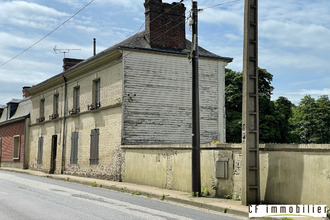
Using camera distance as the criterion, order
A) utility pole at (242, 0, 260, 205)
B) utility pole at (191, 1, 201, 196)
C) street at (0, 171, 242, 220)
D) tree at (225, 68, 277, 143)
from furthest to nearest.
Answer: tree at (225, 68, 277, 143) < utility pole at (191, 1, 201, 196) < utility pole at (242, 0, 260, 205) < street at (0, 171, 242, 220)

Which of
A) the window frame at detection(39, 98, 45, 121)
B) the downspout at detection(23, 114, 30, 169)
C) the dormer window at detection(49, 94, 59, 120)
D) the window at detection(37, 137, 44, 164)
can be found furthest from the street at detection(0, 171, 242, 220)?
the downspout at detection(23, 114, 30, 169)

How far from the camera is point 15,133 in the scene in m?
35.2

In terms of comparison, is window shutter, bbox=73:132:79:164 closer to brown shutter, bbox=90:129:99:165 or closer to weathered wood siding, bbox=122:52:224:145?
brown shutter, bbox=90:129:99:165

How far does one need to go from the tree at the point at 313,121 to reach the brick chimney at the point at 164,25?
1522 inches

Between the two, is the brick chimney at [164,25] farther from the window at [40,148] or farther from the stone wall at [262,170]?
the window at [40,148]

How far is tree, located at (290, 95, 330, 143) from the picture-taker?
5666 cm

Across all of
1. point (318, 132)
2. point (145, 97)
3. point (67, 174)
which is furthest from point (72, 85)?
point (318, 132)

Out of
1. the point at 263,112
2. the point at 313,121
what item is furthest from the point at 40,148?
the point at 313,121

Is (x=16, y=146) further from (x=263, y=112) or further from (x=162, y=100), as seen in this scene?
(x=263, y=112)

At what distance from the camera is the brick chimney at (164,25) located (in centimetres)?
2094

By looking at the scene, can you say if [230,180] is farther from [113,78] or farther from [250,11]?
[113,78]

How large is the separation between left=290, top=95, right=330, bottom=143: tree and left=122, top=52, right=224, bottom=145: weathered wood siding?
37606mm

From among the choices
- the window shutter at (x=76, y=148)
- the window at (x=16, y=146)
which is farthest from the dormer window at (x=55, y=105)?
the window at (x=16, y=146)

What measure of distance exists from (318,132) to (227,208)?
2015 inches
